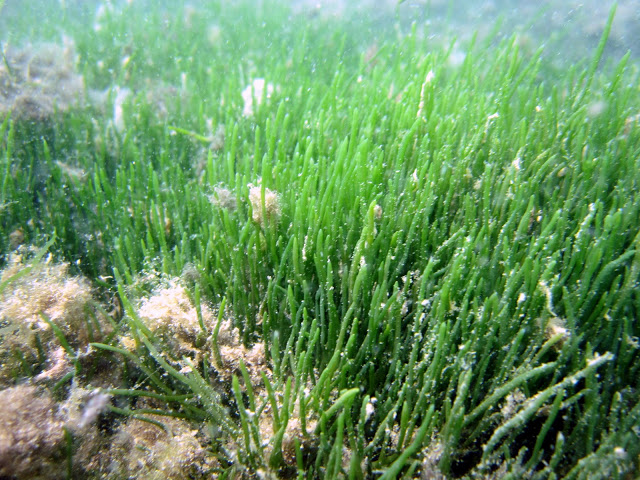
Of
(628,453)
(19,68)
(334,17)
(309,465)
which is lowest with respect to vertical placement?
(309,465)

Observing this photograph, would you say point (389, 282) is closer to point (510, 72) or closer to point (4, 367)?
point (4, 367)

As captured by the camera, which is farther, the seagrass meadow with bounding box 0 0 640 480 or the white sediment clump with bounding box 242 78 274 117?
the white sediment clump with bounding box 242 78 274 117

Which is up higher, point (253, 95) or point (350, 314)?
point (253, 95)

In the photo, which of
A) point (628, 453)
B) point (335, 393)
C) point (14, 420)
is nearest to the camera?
point (628, 453)

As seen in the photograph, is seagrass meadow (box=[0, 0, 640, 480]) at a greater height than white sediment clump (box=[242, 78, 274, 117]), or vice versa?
white sediment clump (box=[242, 78, 274, 117])

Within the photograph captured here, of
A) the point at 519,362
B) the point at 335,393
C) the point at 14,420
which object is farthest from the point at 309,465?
the point at 14,420

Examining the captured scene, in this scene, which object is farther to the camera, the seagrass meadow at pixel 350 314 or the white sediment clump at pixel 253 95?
the white sediment clump at pixel 253 95

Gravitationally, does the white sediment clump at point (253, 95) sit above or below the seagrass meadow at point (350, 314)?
above

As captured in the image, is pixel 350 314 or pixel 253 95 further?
pixel 253 95
